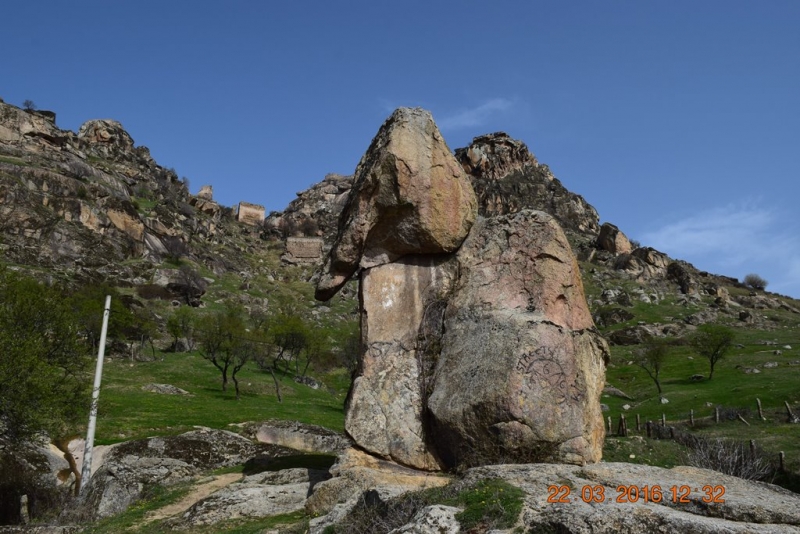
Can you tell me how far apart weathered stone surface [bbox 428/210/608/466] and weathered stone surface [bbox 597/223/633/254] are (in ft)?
479

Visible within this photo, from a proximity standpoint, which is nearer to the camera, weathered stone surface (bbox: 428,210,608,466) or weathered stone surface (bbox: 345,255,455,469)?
weathered stone surface (bbox: 428,210,608,466)

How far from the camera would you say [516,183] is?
178 meters

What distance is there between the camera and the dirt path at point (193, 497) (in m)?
16.0

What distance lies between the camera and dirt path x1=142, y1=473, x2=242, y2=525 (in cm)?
1603

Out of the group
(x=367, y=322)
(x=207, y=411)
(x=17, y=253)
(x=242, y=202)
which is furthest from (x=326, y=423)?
(x=242, y=202)

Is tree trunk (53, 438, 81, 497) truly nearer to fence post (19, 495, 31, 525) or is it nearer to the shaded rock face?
fence post (19, 495, 31, 525)

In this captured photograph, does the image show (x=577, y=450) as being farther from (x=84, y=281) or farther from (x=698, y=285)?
(x=698, y=285)

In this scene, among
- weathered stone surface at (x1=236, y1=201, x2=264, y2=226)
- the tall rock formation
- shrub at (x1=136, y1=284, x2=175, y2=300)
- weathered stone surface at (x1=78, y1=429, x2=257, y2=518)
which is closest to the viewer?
the tall rock formation

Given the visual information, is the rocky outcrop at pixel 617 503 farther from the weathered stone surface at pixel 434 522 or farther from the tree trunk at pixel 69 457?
the tree trunk at pixel 69 457

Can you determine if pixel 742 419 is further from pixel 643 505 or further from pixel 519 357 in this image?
pixel 643 505

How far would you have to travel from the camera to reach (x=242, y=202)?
610 feet
